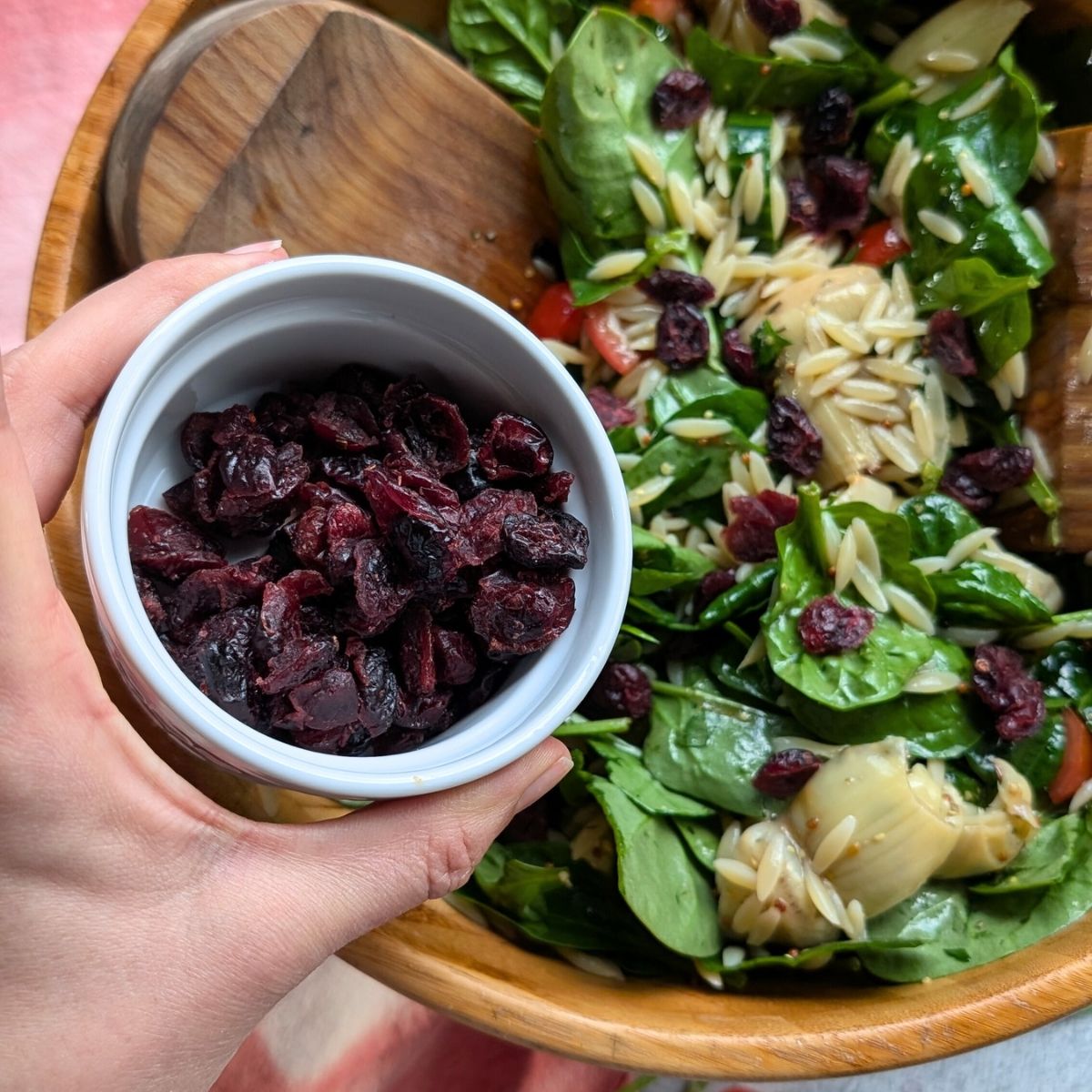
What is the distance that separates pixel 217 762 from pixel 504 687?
0.32m

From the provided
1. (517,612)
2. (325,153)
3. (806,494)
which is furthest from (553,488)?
(325,153)

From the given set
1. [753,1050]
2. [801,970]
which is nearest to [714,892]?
[801,970]

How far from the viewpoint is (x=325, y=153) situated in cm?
147

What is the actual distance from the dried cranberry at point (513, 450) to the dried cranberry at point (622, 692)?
510mm

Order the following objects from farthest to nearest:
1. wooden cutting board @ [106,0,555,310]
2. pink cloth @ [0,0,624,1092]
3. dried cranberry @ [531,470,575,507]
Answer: pink cloth @ [0,0,624,1092]
wooden cutting board @ [106,0,555,310]
dried cranberry @ [531,470,575,507]

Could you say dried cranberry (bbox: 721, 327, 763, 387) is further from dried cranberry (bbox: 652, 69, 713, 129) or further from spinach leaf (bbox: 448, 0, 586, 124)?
spinach leaf (bbox: 448, 0, 586, 124)

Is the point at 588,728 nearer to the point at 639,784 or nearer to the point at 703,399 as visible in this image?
the point at 639,784

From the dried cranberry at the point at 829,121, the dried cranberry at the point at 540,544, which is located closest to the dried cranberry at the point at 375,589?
the dried cranberry at the point at 540,544

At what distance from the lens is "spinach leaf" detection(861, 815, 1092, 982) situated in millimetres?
1356

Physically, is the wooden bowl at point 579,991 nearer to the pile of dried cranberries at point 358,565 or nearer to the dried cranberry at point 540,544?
the pile of dried cranberries at point 358,565

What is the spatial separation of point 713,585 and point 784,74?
2.70 feet

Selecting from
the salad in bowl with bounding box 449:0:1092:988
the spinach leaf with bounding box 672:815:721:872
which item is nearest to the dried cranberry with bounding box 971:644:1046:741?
the salad in bowl with bounding box 449:0:1092:988

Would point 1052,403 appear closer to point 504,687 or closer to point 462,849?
point 504,687

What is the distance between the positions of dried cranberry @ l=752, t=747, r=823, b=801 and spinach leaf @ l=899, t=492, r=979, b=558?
1.27ft
